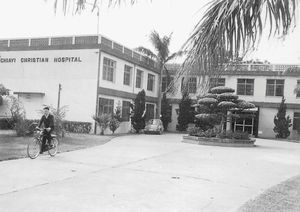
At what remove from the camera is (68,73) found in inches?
1095

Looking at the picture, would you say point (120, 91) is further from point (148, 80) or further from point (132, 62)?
point (148, 80)

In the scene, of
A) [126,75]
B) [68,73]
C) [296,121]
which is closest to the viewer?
[68,73]

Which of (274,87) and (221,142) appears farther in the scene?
(274,87)

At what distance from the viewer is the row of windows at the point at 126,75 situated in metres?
28.4

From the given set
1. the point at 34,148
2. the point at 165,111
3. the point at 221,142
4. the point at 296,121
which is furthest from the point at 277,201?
the point at 296,121

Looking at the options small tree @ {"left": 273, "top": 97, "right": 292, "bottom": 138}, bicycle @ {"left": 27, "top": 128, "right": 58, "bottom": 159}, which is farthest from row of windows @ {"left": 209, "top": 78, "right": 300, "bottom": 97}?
bicycle @ {"left": 27, "top": 128, "right": 58, "bottom": 159}

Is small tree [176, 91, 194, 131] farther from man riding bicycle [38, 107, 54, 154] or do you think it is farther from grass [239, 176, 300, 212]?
grass [239, 176, 300, 212]

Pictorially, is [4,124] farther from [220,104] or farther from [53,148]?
[53,148]

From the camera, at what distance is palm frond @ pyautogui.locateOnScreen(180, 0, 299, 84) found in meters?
3.14

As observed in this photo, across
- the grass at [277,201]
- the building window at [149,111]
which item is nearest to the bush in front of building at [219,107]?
the building window at [149,111]

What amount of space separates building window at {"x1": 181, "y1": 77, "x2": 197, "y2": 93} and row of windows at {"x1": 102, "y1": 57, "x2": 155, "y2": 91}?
987 inches

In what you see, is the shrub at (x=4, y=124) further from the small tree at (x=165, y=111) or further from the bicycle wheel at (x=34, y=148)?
the small tree at (x=165, y=111)

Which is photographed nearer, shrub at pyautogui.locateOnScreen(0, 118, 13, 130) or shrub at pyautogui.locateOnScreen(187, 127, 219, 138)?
shrub at pyautogui.locateOnScreen(187, 127, 219, 138)

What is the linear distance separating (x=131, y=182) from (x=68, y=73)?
19221 mm
